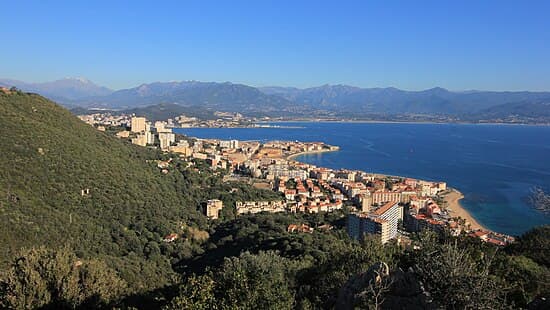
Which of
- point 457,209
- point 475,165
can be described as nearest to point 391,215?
point 457,209

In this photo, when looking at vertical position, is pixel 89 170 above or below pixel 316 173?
above

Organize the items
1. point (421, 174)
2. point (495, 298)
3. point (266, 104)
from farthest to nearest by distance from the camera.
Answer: point (266, 104), point (421, 174), point (495, 298)

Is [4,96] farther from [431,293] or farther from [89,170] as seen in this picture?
[431,293]

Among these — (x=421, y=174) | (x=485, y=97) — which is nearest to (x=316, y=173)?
(x=421, y=174)

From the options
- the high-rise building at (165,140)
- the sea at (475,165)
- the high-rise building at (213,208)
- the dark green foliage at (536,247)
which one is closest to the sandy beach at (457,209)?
the sea at (475,165)

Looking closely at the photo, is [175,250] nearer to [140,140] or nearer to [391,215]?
[391,215]

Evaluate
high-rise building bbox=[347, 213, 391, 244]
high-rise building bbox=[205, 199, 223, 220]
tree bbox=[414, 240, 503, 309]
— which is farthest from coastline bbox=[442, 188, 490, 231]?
tree bbox=[414, 240, 503, 309]

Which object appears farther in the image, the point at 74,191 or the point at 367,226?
the point at 367,226
